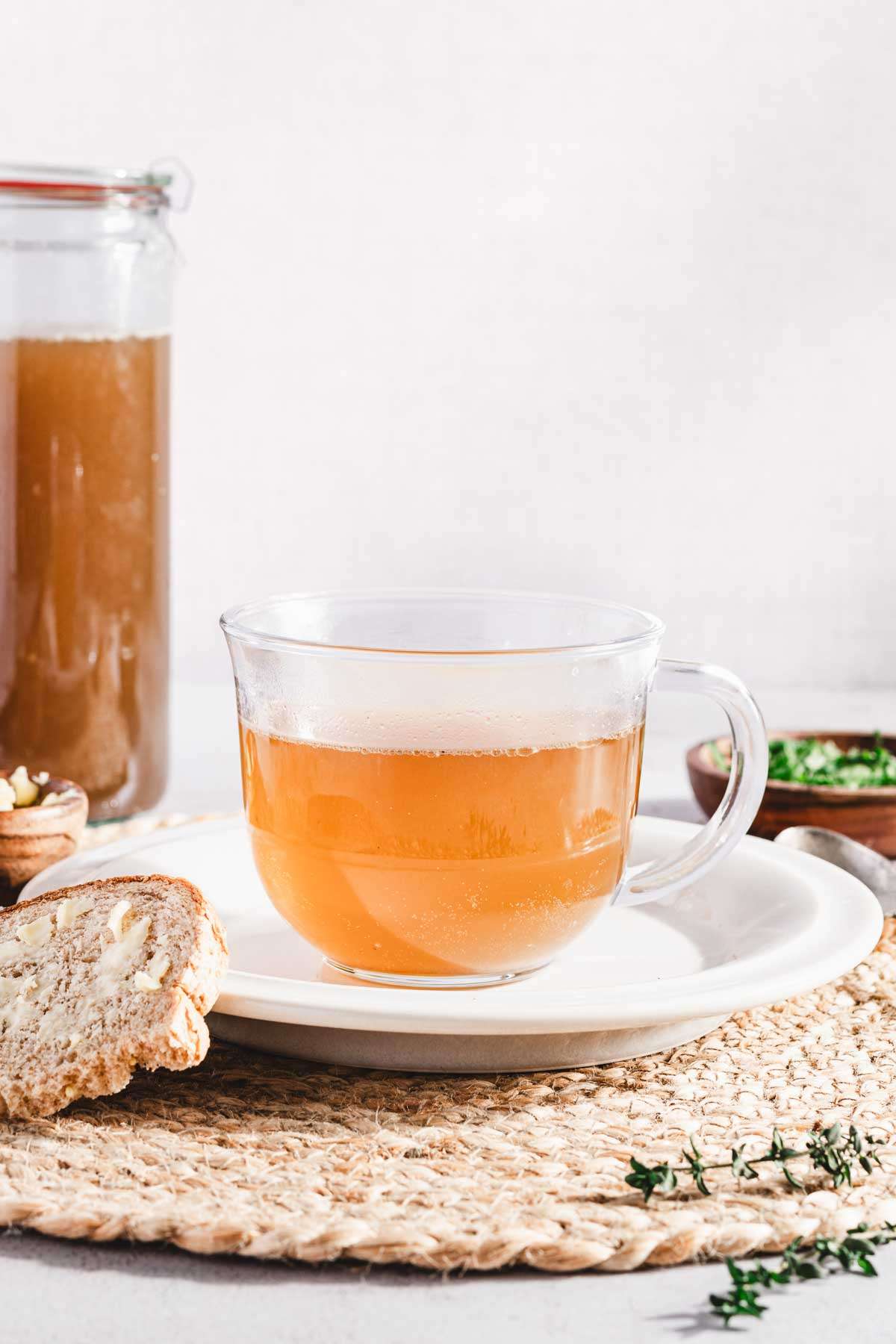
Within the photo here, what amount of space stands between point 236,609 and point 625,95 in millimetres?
1571

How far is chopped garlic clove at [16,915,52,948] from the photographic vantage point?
39.1 inches

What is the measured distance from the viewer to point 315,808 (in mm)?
1016

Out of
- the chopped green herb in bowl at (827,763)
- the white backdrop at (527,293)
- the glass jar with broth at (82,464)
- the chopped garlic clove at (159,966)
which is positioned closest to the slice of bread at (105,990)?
the chopped garlic clove at (159,966)

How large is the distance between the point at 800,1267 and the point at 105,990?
0.41 m

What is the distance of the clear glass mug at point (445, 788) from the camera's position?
981mm

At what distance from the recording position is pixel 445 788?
0.98 metres

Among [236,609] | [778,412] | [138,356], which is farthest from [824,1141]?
[778,412]

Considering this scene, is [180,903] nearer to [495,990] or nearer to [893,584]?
[495,990]

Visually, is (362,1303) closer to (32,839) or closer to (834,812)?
(32,839)

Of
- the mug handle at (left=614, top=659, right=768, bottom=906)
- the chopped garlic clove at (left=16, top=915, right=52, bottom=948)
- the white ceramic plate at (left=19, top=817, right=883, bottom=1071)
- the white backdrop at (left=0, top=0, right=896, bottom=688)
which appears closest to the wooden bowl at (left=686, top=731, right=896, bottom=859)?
the white ceramic plate at (left=19, top=817, right=883, bottom=1071)

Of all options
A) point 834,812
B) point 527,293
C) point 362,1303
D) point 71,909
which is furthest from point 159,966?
point 527,293

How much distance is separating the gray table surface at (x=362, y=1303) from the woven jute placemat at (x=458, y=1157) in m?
0.01

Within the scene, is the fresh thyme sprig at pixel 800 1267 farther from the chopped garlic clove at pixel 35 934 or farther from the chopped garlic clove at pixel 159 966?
the chopped garlic clove at pixel 35 934

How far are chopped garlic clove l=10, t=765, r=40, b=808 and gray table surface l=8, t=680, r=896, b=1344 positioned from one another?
0.55 metres
